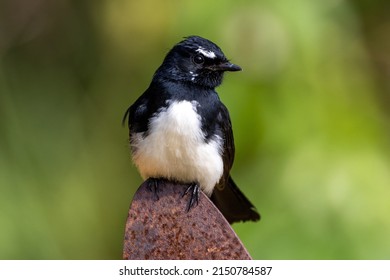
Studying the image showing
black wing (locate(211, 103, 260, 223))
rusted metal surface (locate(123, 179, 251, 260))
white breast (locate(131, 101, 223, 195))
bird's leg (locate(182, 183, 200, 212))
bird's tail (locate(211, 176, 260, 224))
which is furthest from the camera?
bird's tail (locate(211, 176, 260, 224))

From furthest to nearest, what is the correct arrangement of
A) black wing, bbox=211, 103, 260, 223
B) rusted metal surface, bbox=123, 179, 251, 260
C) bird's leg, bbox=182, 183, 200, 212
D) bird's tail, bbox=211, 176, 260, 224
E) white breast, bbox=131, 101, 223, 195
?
bird's tail, bbox=211, 176, 260, 224 → black wing, bbox=211, 103, 260, 223 → white breast, bbox=131, 101, 223, 195 → bird's leg, bbox=182, 183, 200, 212 → rusted metal surface, bbox=123, 179, 251, 260

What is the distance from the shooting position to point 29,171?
4.16m

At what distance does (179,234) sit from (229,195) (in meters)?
1.41

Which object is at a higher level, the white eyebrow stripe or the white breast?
the white eyebrow stripe

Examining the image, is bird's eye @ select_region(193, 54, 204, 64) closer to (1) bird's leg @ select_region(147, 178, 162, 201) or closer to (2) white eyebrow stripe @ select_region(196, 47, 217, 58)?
(2) white eyebrow stripe @ select_region(196, 47, 217, 58)

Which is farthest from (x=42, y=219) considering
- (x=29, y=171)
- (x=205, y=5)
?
(x=205, y=5)

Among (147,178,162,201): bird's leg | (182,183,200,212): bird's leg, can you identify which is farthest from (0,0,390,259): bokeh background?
(147,178,162,201): bird's leg

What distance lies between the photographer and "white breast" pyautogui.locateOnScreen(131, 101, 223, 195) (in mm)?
3445

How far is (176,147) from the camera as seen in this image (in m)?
3.49

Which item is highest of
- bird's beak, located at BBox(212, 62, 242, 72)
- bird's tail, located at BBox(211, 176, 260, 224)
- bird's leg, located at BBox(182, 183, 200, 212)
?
bird's beak, located at BBox(212, 62, 242, 72)

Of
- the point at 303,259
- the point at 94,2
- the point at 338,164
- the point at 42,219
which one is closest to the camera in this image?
the point at 303,259

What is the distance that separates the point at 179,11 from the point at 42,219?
1.05 metres

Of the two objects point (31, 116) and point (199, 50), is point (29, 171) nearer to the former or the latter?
point (31, 116)

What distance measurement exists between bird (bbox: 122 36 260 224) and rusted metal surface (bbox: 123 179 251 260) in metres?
0.91
